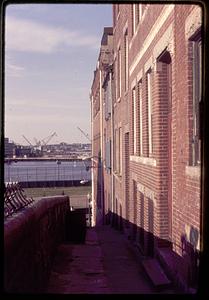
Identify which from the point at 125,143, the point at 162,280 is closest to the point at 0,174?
the point at 162,280

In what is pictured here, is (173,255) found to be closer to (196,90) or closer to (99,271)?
(99,271)

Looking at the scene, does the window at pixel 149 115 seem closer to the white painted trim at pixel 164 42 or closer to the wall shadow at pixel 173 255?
the white painted trim at pixel 164 42

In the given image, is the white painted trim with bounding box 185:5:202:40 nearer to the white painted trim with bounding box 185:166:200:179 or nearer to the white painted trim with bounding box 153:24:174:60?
the white painted trim with bounding box 153:24:174:60

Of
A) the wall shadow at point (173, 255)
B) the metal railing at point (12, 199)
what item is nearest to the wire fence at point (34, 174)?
the metal railing at point (12, 199)

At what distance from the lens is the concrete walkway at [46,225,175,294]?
7.57 meters

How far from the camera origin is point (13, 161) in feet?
16.2

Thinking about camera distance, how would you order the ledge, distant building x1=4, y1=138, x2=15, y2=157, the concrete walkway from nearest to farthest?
distant building x1=4, y1=138, x2=15, y2=157 < the concrete walkway < the ledge

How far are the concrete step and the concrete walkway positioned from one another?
0.15 meters

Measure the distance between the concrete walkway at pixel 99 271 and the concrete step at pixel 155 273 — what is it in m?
0.15

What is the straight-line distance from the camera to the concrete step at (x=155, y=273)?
697 cm

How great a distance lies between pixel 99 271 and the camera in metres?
9.33

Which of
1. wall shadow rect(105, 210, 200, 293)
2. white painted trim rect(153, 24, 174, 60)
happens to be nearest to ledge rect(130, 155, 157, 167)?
wall shadow rect(105, 210, 200, 293)

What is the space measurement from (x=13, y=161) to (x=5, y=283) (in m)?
1.44

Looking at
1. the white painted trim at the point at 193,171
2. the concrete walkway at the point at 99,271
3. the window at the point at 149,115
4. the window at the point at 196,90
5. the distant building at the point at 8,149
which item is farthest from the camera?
the window at the point at 149,115
